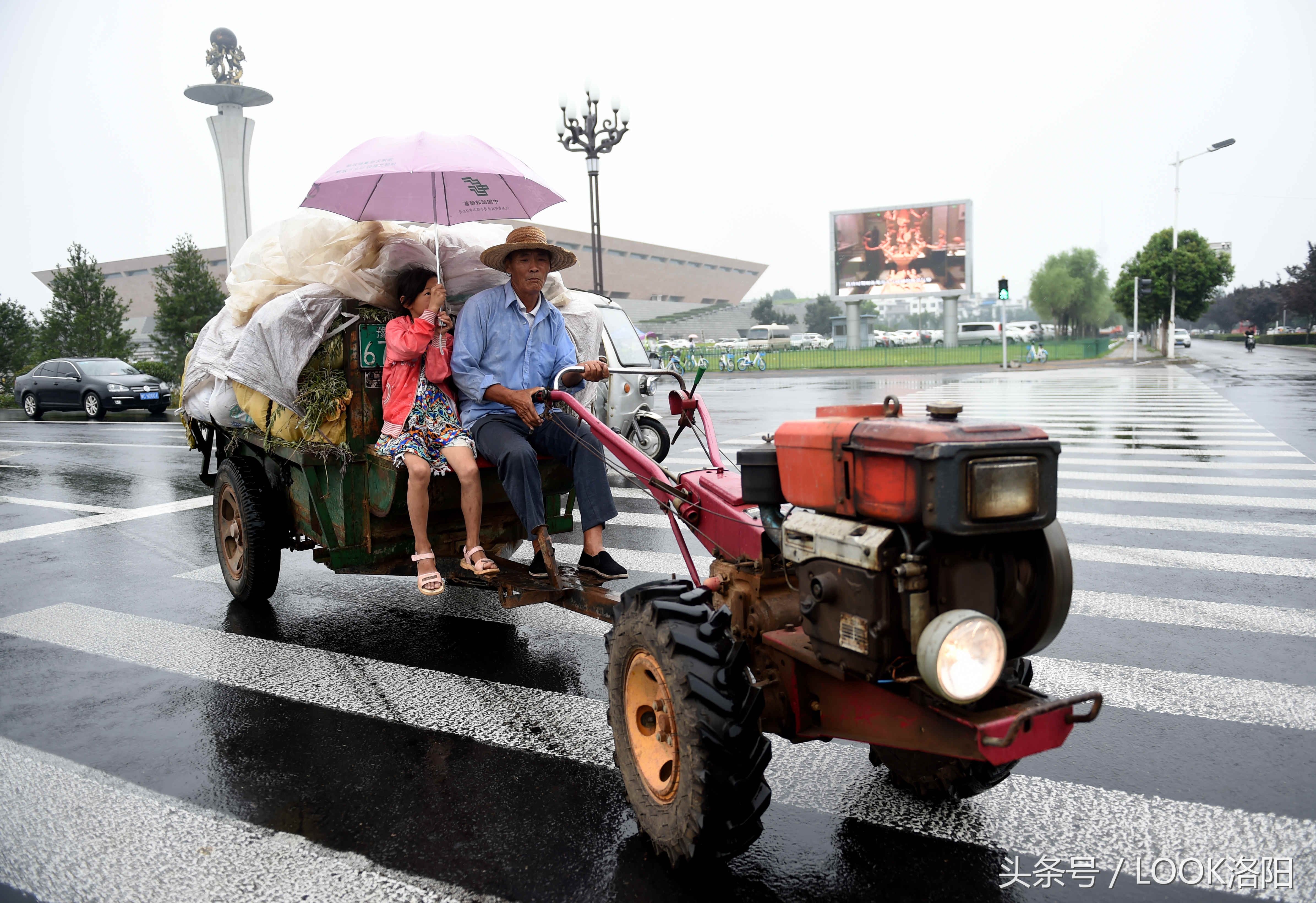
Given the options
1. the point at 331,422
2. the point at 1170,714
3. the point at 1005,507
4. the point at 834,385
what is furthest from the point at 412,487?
the point at 834,385

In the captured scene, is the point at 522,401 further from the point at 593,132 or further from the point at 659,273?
the point at 659,273

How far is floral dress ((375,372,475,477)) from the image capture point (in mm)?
4535

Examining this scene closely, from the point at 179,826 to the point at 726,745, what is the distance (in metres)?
2.01

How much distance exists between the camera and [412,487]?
4520mm

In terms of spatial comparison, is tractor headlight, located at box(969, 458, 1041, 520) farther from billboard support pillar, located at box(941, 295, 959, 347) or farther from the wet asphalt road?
billboard support pillar, located at box(941, 295, 959, 347)

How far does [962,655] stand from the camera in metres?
2.23

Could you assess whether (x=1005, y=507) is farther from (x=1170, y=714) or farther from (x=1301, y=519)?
(x=1301, y=519)

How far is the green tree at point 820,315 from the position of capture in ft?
407

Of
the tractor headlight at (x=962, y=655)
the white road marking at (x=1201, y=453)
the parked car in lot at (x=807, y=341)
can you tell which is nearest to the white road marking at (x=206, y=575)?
the tractor headlight at (x=962, y=655)

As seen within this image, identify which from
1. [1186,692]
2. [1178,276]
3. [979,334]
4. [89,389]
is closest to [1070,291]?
[979,334]

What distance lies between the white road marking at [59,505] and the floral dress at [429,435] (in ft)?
21.1

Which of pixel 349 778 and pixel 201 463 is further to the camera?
pixel 201 463

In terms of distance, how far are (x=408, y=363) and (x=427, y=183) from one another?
124 centimetres

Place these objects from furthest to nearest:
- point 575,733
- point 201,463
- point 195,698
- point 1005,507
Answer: point 201,463 → point 195,698 → point 575,733 → point 1005,507
